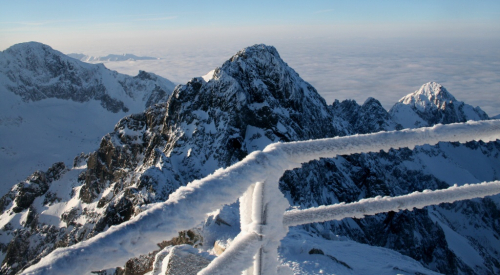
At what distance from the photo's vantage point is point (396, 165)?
307ft

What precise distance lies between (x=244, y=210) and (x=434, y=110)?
153977 millimetres

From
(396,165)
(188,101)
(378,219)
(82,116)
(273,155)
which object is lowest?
(396,165)

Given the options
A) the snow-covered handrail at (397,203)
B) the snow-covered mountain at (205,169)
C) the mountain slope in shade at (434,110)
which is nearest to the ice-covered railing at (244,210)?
the snow-covered handrail at (397,203)

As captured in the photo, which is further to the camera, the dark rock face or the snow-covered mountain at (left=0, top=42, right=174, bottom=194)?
the dark rock face

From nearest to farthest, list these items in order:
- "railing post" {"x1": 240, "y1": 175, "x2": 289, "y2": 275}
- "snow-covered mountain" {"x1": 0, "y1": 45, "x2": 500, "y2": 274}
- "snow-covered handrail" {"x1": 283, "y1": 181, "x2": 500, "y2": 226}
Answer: "railing post" {"x1": 240, "y1": 175, "x2": 289, "y2": 275}, "snow-covered handrail" {"x1": 283, "y1": 181, "x2": 500, "y2": 226}, "snow-covered mountain" {"x1": 0, "y1": 45, "x2": 500, "y2": 274}

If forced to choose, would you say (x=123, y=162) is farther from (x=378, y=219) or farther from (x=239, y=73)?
(x=378, y=219)

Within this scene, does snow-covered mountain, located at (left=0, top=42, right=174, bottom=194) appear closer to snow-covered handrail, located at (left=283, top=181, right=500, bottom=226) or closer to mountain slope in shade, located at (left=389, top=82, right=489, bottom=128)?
snow-covered handrail, located at (left=283, top=181, right=500, bottom=226)

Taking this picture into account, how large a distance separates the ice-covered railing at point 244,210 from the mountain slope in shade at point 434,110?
14102 cm

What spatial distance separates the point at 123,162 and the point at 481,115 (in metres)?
155

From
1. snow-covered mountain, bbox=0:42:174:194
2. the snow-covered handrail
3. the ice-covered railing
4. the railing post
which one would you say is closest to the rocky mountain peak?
snow-covered mountain, bbox=0:42:174:194

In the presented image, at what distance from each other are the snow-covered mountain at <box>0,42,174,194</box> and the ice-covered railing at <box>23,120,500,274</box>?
324ft

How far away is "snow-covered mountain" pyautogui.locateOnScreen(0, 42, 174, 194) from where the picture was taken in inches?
3659

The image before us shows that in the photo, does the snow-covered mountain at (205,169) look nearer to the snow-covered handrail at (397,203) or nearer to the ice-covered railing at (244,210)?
the snow-covered handrail at (397,203)

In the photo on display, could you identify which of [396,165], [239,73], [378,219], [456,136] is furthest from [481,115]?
[456,136]
